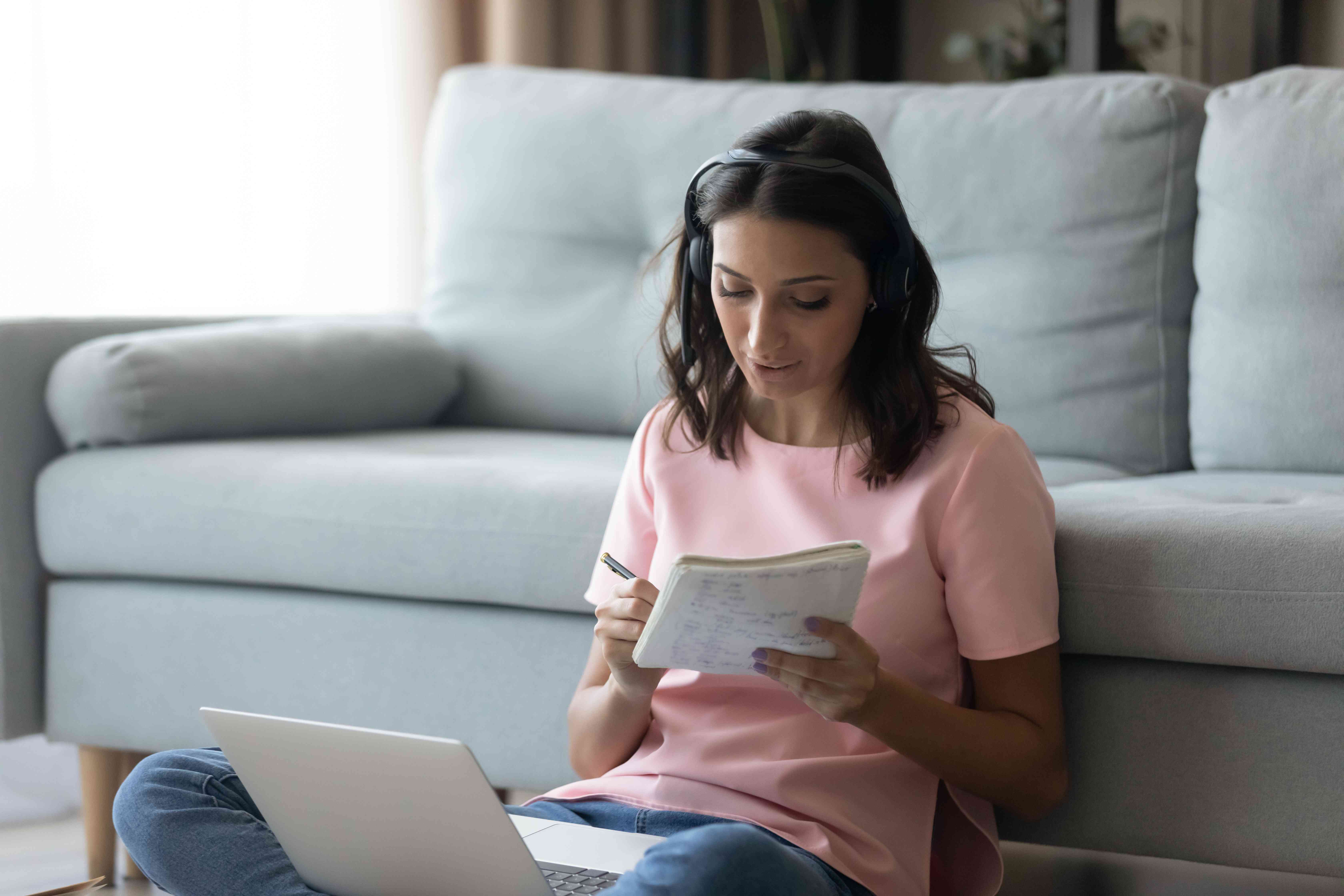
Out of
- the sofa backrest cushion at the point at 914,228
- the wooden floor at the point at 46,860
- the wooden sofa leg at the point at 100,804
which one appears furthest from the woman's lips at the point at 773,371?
the wooden sofa leg at the point at 100,804

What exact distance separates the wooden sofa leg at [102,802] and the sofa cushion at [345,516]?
0.21 meters

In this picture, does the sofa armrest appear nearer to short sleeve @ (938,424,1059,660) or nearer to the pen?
the pen

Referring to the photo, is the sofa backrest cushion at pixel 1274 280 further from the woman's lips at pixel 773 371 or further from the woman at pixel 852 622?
the woman's lips at pixel 773 371

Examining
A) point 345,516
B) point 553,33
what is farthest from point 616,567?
point 553,33

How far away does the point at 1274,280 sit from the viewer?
151cm

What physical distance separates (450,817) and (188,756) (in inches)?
10.9

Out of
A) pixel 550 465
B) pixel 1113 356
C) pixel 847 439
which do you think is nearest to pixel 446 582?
pixel 550 465

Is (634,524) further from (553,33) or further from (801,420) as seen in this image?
(553,33)

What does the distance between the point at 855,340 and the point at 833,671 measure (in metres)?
0.26

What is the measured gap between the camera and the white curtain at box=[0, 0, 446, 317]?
2.36m

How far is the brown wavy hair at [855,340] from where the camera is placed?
0.95 meters

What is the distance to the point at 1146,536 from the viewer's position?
1.07m

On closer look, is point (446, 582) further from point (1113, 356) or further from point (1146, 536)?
point (1113, 356)

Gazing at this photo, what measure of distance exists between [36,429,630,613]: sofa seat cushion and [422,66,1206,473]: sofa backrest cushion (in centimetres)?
25
